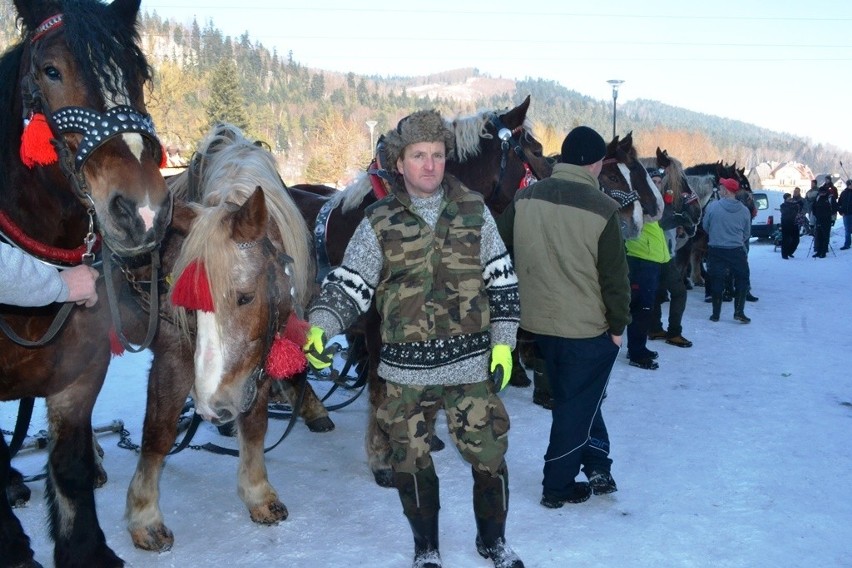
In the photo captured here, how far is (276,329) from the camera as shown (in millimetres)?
3109

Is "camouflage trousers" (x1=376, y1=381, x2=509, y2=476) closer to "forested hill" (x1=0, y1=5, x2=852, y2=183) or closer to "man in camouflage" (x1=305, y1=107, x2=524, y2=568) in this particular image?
"man in camouflage" (x1=305, y1=107, x2=524, y2=568)

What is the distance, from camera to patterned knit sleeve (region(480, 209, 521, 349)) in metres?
3.00

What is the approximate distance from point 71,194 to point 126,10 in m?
0.70

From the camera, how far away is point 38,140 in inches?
95.1

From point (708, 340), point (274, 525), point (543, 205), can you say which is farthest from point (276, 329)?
point (708, 340)

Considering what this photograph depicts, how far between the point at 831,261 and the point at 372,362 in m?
17.1

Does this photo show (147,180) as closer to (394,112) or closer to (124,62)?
(124,62)

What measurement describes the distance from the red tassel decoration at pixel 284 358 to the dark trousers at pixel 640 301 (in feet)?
15.0

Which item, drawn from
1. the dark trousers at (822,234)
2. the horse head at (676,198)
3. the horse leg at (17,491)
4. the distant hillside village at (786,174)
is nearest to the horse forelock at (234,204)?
the horse leg at (17,491)

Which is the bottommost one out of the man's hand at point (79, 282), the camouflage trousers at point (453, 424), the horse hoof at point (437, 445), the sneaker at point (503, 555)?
the horse hoof at point (437, 445)

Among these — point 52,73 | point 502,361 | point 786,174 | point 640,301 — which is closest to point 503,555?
point 502,361

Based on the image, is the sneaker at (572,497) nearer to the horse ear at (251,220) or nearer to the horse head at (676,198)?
the horse ear at (251,220)

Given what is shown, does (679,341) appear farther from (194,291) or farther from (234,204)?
(194,291)

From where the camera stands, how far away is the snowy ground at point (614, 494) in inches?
130
